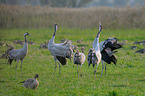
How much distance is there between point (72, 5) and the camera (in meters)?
46.2

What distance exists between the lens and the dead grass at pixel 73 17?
21.7 meters

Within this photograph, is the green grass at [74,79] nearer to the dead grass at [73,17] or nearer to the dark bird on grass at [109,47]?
the dark bird on grass at [109,47]

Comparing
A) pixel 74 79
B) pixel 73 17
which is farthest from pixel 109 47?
pixel 73 17

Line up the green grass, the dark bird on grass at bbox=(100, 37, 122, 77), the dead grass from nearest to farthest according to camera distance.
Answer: the green grass < the dark bird on grass at bbox=(100, 37, 122, 77) < the dead grass

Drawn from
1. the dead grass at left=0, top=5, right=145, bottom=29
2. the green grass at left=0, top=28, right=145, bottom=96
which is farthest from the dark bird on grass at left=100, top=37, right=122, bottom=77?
the dead grass at left=0, top=5, right=145, bottom=29

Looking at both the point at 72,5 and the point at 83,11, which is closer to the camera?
the point at 83,11

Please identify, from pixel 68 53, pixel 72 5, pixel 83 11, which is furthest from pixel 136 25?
pixel 72 5

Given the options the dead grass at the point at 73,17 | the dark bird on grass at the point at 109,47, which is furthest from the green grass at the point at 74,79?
the dead grass at the point at 73,17

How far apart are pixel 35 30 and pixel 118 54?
11.4m

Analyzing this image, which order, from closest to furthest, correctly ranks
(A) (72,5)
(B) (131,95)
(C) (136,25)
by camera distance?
(B) (131,95)
(C) (136,25)
(A) (72,5)

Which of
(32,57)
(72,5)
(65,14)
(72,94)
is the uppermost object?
(72,5)

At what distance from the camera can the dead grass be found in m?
21.7

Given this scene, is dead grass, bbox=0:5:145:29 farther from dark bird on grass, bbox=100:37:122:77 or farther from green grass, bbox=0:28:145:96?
dark bird on grass, bbox=100:37:122:77

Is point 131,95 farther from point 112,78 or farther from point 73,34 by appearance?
point 73,34
